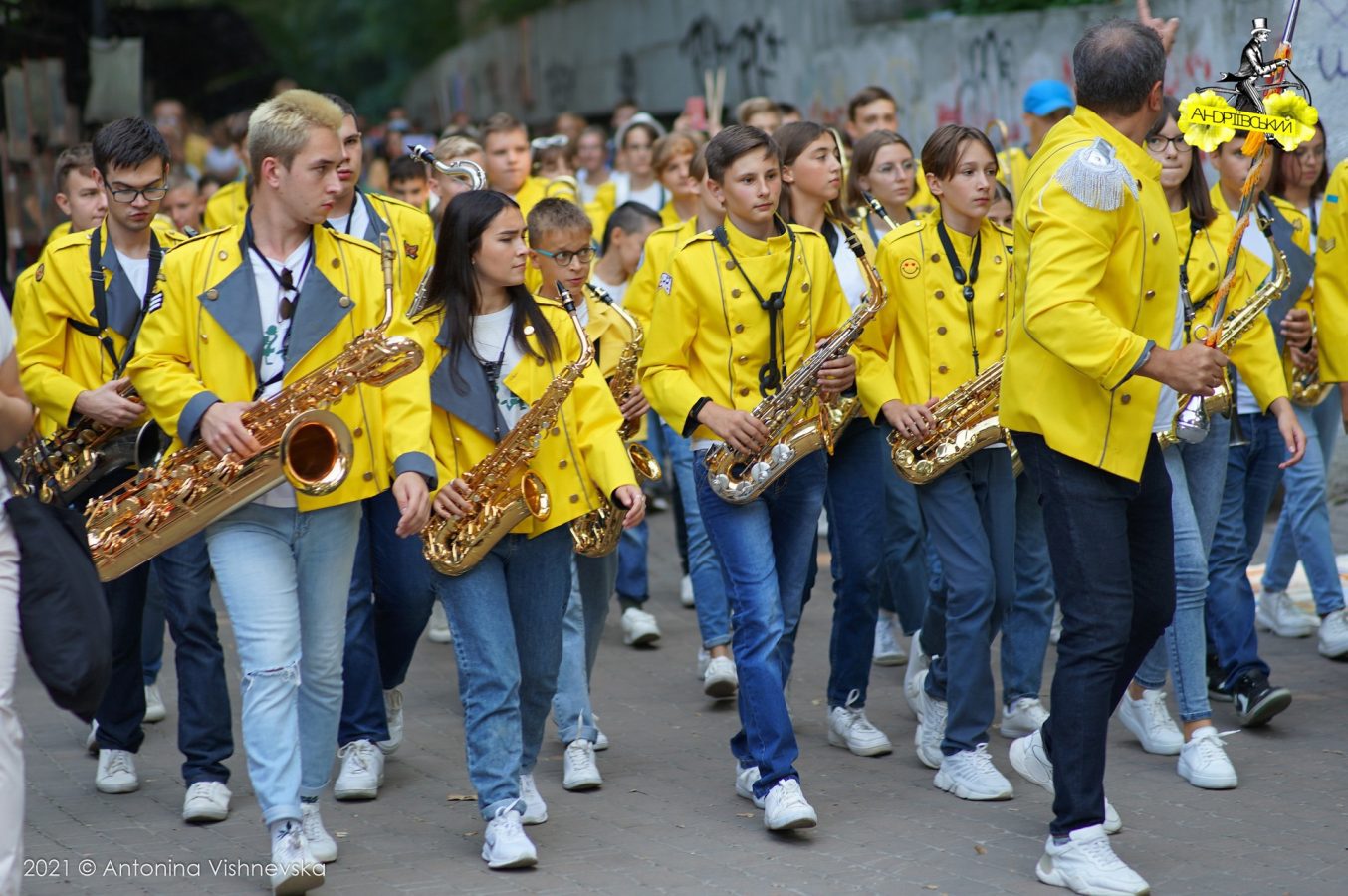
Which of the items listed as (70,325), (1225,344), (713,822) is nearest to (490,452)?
(713,822)

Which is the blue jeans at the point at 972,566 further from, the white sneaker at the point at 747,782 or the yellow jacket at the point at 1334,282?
the yellow jacket at the point at 1334,282

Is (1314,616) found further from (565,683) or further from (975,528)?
(565,683)

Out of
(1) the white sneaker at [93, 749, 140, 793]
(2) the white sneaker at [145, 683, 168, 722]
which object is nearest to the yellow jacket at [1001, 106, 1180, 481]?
(1) the white sneaker at [93, 749, 140, 793]

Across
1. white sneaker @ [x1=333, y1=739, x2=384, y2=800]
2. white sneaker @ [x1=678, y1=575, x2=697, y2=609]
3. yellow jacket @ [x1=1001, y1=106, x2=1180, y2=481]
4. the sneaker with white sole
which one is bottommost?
white sneaker @ [x1=678, y1=575, x2=697, y2=609]

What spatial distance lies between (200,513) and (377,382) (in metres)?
0.64

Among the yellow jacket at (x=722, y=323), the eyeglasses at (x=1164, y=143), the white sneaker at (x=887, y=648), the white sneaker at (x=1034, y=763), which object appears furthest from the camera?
the white sneaker at (x=887, y=648)

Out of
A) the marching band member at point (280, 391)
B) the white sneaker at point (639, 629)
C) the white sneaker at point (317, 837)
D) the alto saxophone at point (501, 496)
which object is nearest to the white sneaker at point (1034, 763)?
the alto saxophone at point (501, 496)

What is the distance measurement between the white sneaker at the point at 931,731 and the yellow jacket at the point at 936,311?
3.60 ft

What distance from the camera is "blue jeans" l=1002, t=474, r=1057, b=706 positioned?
6.45 metres

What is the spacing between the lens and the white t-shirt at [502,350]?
5.69 metres

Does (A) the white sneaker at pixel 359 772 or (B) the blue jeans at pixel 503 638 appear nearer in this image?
(B) the blue jeans at pixel 503 638

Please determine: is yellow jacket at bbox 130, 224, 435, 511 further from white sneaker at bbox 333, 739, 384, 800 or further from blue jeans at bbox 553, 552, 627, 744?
white sneaker at bbox 333, 739, 384, 800

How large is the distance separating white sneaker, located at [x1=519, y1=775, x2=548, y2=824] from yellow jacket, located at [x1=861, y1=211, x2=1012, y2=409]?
5.90 ft

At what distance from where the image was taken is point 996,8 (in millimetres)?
14016
